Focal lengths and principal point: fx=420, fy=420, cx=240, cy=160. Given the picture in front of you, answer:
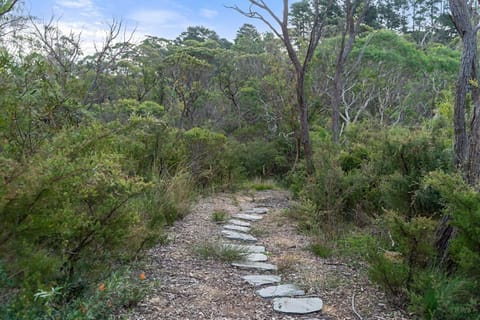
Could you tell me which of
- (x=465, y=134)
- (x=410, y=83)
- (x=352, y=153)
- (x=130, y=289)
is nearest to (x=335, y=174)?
(x=352, y=153)

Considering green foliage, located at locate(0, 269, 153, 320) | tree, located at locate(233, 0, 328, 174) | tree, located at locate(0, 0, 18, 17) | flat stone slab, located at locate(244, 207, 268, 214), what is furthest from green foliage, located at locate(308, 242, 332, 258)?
tree, located at locate(0, 0, 18, 17)

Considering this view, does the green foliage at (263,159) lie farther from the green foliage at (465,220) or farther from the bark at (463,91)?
the green foliage at (465,220)

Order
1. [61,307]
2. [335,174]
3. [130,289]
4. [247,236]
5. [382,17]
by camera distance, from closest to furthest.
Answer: [61,307], [130,289], [247,236], [335,174], [382,17]

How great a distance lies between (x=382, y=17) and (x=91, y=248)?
18293 millimetres

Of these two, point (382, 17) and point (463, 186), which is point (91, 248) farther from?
point (382, 17)

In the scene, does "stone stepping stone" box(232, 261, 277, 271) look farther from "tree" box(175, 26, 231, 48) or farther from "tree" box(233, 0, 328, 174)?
"tree" box(175, 26, 231, 48)

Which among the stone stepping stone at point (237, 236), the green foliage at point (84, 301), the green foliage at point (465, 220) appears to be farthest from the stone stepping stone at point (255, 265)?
the green foliage at point (465, 220)

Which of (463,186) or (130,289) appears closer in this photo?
(463,186)

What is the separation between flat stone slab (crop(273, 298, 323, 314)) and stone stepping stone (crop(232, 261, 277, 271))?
66cm

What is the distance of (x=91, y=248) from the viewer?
8.07ft

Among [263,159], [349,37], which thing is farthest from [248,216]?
[349,37]

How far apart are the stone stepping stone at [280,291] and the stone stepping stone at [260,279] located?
0.38 feet

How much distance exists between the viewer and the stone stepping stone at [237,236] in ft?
14.6

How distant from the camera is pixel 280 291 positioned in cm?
298
